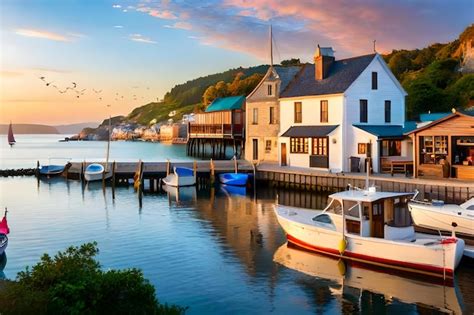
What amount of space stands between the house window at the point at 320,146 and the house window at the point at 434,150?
949 centimetres

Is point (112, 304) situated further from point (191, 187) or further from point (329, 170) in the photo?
point (191, 187)

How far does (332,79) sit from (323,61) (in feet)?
7.52

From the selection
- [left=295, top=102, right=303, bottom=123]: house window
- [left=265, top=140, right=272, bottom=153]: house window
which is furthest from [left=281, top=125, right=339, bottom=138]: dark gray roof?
[left=265, top=140, right=272, bottom=153]: house window

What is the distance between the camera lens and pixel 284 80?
54.0 m

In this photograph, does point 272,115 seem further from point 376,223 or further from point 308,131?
point 376,223

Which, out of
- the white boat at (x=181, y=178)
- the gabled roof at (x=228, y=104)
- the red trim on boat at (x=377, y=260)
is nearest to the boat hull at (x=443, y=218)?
the red trim on boat at (x=377, y=260)

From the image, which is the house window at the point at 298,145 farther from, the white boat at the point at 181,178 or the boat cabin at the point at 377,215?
the boat cabin at the point at 377,215

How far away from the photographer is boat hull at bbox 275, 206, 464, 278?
1936 centimetres

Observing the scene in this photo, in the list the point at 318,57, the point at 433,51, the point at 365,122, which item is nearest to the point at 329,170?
the point at 365,122

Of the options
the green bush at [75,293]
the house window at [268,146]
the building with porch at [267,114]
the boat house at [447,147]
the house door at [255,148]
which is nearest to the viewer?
the green bush at [75,293]

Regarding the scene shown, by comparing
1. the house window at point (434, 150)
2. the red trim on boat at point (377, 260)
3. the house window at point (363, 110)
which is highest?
the house window at point (363, 110)

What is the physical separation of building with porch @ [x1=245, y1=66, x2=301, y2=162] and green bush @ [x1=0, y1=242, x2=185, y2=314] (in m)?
44.1

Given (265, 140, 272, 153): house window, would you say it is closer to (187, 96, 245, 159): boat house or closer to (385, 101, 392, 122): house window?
(187, 96, 245, 159): boat house

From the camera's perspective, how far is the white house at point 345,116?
44562 mm
